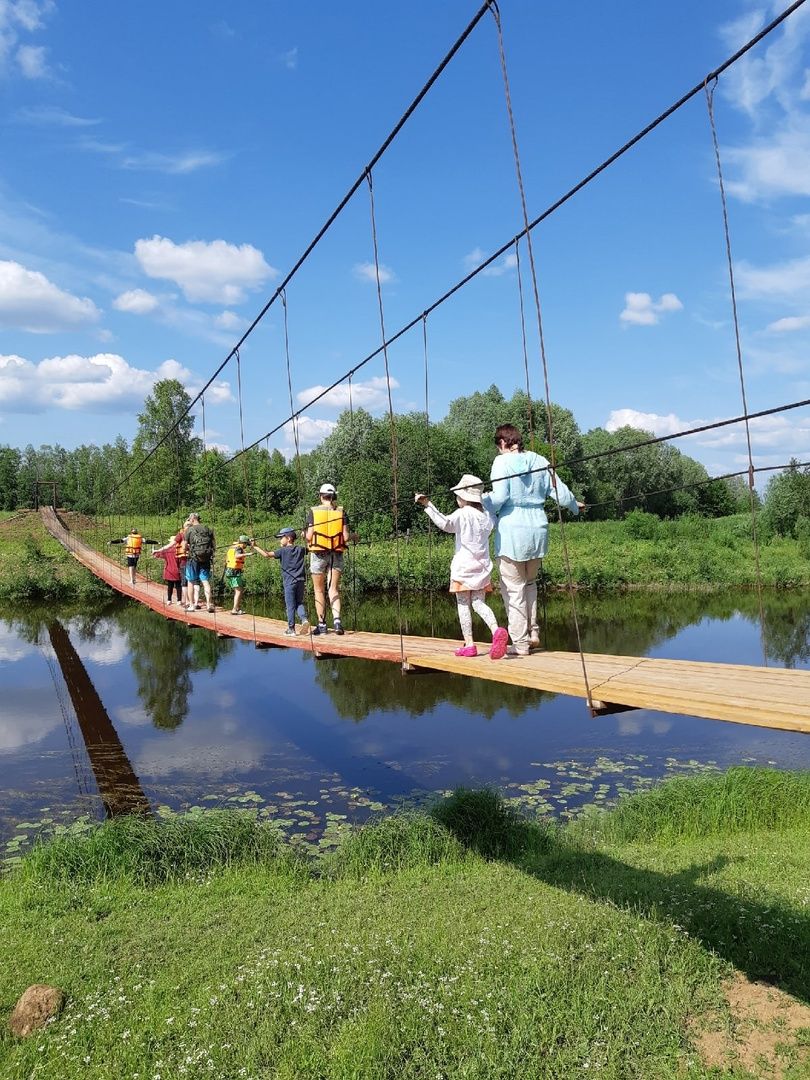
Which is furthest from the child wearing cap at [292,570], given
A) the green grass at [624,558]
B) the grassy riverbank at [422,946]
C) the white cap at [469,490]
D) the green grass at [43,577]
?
the green grass at [43,577]

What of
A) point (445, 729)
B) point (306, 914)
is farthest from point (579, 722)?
point (306, 914)

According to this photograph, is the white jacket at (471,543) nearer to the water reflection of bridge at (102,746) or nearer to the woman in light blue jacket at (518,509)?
the woman in light blue jacket at (518,509)

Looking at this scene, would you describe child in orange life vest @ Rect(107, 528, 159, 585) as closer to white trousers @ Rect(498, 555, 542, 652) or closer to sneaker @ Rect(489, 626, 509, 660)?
white trousers @ Rect(498, 555, 542, 652)

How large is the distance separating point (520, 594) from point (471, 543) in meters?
0.35

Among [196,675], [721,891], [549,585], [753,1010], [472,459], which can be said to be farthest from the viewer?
[472,459]

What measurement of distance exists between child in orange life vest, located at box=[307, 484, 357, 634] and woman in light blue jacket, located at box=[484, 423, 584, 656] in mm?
1526

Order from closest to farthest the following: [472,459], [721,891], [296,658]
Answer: [721,891]
[296,658]
[472,459]

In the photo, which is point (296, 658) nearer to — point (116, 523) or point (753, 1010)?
point (753, 1010)

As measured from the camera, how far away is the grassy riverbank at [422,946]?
323 centimetres

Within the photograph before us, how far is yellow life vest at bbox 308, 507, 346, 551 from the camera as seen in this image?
201 inches

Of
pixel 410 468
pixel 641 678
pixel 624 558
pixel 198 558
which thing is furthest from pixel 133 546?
pixel 624 558

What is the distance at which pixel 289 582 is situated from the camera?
599 cm

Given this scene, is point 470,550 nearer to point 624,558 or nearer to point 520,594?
point 520,594

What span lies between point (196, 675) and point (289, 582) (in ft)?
27.7
